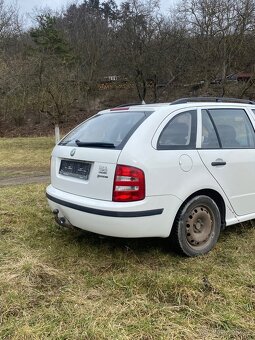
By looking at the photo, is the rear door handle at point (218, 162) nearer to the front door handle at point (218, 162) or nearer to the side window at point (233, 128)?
the front door handle at point (218, 162)

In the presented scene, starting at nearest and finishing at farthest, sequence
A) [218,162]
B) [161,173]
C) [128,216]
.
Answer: [128,216], [161,173], [218,162]

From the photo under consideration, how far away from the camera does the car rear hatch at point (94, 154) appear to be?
3934 mm

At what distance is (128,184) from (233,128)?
5.62ft

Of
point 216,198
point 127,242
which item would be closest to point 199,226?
point 216,198

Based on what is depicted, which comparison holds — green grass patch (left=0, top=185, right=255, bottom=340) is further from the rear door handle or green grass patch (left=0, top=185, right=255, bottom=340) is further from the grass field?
the rear door handle

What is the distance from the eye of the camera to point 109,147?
13.2 feet

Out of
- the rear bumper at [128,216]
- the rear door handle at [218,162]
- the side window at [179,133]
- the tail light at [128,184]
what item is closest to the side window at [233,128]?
the rear door handle at [218,162]

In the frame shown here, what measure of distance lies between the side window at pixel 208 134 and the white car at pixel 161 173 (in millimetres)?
11

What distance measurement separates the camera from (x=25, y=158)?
1377 cm

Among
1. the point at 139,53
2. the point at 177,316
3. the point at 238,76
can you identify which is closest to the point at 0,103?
the point at 139,53

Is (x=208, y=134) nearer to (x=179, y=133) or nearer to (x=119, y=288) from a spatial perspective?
(x=179, y=133)

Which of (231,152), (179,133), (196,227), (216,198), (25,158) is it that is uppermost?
(179,133)

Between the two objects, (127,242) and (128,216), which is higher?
(128,216)

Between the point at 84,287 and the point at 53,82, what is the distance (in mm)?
14383
